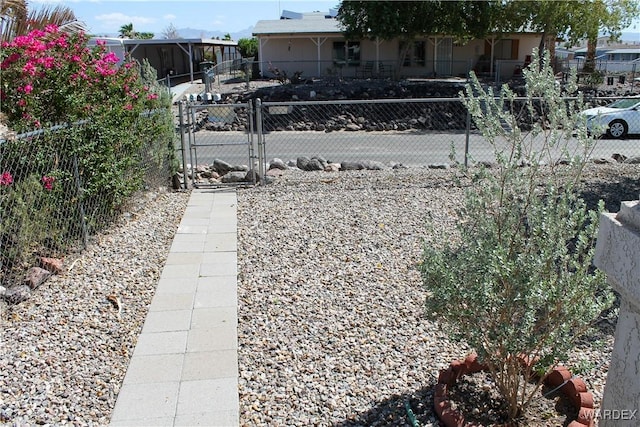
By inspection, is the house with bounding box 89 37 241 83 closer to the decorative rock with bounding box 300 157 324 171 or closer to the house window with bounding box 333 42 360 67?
the house window with bounding box 333 42 360 67

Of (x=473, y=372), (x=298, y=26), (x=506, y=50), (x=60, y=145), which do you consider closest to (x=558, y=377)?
(x=473, y=372)

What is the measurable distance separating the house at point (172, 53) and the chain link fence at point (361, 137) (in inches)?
491

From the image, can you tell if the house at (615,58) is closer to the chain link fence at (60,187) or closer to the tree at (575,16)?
the tree at (575,16)

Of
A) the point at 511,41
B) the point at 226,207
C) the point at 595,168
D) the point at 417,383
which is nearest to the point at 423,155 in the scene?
the point at 595,168

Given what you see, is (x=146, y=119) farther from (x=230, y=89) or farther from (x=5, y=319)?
(x=230, y=89)

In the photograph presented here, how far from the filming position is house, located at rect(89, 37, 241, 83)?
3406 centimetres

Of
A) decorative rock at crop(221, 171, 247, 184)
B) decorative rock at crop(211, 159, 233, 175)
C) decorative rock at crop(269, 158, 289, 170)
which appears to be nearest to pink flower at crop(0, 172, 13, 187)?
decorative rock at crop(221, 171, 247, 184)

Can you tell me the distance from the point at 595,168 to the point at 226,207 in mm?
7619

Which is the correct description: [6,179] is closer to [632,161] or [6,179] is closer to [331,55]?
[632,161]

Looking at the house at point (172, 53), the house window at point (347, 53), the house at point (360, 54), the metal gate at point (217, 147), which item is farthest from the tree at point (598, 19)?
the house at point (172, 53)

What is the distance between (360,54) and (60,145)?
31.0m

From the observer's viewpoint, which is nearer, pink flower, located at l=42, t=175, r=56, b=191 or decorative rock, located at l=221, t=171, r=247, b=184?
pink flower, located at l=42, t=175, r=56, b=191

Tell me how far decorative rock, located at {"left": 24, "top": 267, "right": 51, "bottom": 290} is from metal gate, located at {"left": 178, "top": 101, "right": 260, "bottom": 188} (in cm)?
489

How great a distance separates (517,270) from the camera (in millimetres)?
3217
